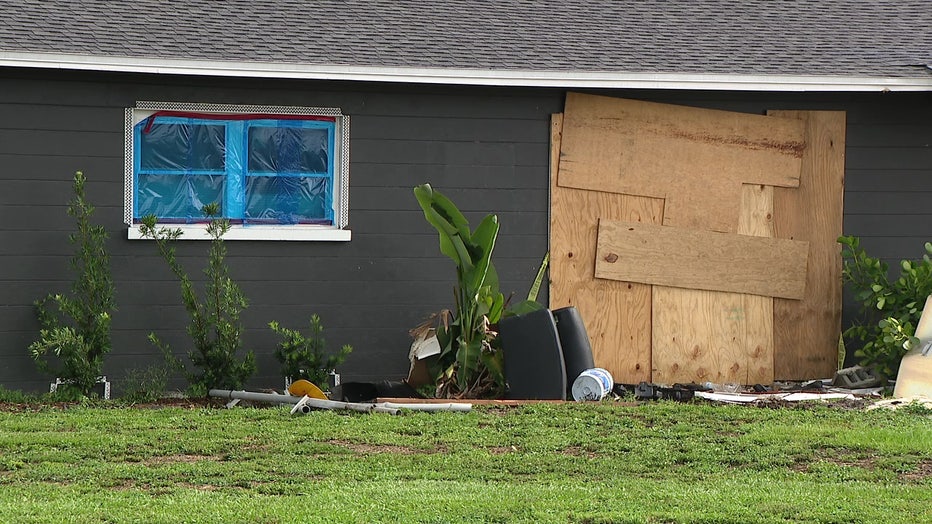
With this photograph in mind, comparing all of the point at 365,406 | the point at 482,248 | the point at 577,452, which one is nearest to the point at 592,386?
the point at 482,248

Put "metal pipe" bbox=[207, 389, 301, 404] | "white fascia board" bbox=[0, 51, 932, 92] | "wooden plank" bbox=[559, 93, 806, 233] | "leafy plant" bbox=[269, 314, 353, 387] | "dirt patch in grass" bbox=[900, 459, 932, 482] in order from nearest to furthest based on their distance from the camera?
"dirt patch in grass" bbox=[900, 459, 932, 482] → "metal pipe" bbox=[207, 389, 301, 404] → "white fascia board" bbox=[0, 51, 932, 92] → "leafy plant" bbox=[269, 314, 353, 387] → "wooden plank" bbox=[559, 93, 806, 233]

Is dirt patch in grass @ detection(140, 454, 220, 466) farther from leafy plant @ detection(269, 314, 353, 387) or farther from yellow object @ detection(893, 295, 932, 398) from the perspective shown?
yellow object @ detection(893, 295, 932, 398)

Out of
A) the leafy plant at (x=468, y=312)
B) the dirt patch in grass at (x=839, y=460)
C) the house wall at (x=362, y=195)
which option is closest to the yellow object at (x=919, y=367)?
the house wall at (x=362, y=195)

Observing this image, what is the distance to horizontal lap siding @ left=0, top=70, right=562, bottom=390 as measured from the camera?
9859 mm

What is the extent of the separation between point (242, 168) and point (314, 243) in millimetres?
871

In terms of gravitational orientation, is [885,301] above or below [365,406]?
above

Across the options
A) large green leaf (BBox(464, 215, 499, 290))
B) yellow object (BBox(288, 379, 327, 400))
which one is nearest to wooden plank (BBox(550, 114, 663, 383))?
large green leaf (BBox(464, 215, 499, 290))

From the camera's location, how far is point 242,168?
10391 mm

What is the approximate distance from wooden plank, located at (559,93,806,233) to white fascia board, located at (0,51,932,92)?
0.42 metres

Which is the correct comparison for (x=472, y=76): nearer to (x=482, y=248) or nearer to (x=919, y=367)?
(x=482, y=248)

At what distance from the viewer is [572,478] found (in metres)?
6.72

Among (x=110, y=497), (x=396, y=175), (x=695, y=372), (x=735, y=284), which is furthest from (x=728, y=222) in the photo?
(x=110, y=497)

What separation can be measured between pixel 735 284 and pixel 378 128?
347 centimetres

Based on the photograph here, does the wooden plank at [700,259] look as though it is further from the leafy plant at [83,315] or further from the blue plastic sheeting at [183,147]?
the leafy plant at [83,315]
